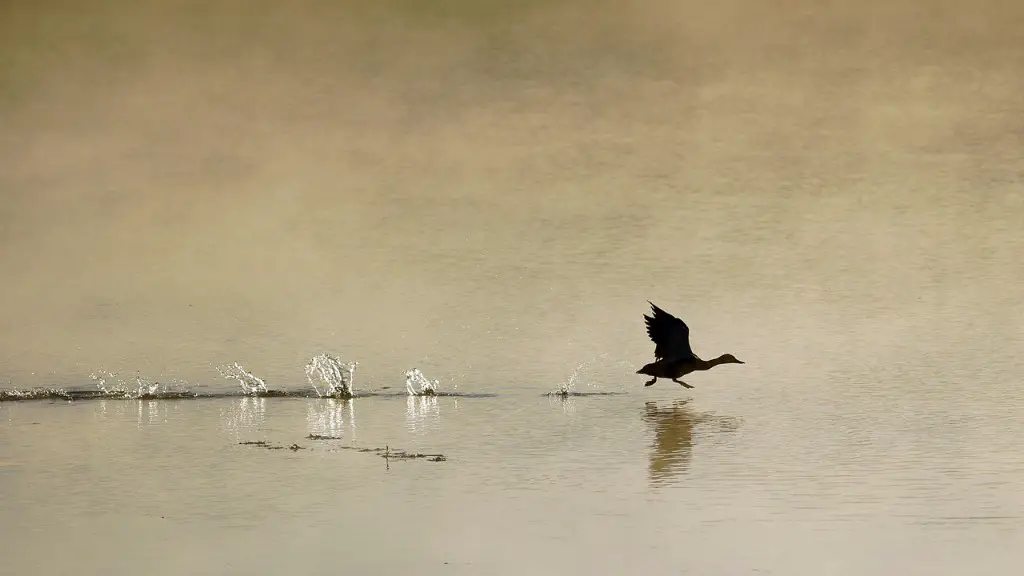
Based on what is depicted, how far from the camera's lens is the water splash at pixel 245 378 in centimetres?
2055

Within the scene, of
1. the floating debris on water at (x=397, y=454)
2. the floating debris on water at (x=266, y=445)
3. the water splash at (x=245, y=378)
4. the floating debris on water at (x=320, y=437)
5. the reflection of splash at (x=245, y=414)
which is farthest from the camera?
the water splash at (x=245, y=378)

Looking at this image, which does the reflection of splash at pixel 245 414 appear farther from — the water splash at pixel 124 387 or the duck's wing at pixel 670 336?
the duck's wing at pixel 670 336

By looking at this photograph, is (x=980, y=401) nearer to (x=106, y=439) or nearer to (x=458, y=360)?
(x=458, y=360)

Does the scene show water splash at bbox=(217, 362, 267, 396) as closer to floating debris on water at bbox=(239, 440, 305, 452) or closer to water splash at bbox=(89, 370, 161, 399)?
water splash at bbox=(89, 370, 161, 399)

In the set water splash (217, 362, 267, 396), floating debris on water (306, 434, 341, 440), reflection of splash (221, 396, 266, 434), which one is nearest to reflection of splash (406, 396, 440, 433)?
floating debris on water (306, 434, 341, 440)

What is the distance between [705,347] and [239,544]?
48.1 feet

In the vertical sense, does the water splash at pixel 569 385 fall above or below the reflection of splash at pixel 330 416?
above

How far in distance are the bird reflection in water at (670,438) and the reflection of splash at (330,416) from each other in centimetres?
334

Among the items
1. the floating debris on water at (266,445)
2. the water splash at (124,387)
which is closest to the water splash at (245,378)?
the water splash at (124,387)

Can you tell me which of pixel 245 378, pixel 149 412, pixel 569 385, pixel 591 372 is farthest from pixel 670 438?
pixel 245 378

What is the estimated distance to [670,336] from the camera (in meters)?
20.1

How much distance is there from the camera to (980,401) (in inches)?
718

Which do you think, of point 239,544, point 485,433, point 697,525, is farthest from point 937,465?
point 239,544

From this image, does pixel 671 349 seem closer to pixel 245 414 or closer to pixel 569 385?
pixel 569 385
